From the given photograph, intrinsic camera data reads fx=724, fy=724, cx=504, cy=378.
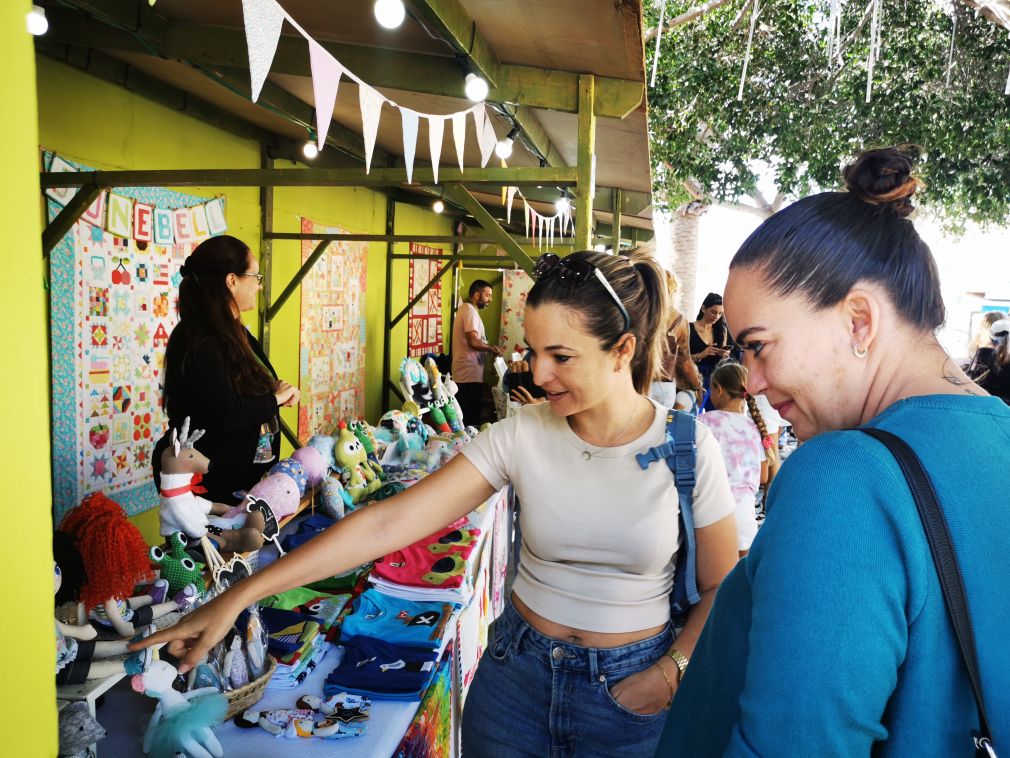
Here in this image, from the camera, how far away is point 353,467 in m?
3.37

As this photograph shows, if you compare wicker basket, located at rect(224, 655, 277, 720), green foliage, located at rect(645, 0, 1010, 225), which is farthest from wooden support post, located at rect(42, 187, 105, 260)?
green foliage, located at rect(645, 0, 1010, 225)

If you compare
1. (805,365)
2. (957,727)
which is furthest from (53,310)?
(957,727)

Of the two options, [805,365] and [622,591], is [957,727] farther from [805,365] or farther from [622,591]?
[622,591]

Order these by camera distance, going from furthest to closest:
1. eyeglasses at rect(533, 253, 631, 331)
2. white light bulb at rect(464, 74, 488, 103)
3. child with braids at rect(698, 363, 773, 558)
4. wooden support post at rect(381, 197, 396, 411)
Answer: wooden support post at rect(381, 197, 396, 411), child with braids at rect(698, 363, 773, 558), white light bulb at rect(464, 74, 488, 103), eyeglasses at rect(533, 253, 631, 331)

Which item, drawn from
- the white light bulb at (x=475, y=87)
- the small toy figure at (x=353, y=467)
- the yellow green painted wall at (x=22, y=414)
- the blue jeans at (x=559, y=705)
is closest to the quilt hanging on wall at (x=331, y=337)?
the small toy figure at (x=353, y=467)

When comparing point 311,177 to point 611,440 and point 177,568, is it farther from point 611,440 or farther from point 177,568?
point 611,440

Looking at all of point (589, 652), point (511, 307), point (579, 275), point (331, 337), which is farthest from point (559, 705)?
point (511, 307)

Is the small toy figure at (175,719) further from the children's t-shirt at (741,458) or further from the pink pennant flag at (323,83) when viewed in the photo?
the children's t-shirt at (741,458)

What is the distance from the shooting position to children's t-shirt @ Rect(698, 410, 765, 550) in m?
3.58

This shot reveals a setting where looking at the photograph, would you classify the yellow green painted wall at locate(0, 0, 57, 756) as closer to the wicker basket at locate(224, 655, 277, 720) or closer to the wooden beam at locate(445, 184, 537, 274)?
the wicker basket at locate(224, 655, 277, 720)

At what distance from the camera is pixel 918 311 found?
2.85ft

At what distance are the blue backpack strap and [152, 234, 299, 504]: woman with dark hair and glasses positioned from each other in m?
1.66

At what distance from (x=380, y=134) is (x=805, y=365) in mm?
4793

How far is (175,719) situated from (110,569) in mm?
369
